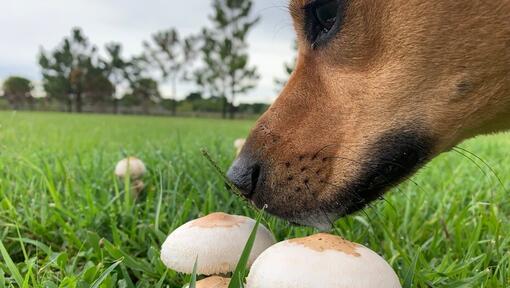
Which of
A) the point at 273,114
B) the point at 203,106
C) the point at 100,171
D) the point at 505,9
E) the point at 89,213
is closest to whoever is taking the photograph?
the point at 505,9

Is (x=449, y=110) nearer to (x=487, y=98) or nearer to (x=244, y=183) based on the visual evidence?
(x=487, y=98)

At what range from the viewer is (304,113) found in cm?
205

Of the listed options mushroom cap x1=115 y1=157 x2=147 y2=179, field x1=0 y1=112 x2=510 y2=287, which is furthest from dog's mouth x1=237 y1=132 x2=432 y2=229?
mushroom cap x1=115 y1=157 x2=147 y2=179

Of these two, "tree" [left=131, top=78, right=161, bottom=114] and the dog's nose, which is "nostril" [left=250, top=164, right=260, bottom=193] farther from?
"tree" [left=131, top=78, right=161, bottom=114]

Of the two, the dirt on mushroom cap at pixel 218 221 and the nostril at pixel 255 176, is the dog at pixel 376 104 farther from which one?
the dirt on mushroom cap at pixel 218 221

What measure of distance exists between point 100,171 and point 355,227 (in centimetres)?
182

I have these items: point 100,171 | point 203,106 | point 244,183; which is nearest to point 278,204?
point 244,183

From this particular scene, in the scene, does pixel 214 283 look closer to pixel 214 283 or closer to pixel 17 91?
pixel 214 283

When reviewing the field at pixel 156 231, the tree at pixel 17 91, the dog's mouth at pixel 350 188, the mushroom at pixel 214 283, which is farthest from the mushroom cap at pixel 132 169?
the tree at pixel 17 91

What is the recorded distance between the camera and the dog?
185 cm

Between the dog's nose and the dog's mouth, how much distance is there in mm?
17

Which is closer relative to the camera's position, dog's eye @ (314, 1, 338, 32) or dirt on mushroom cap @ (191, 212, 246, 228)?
dirt on mushroom cap @ (191, 212, 246, 228)

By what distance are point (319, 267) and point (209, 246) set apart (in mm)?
421

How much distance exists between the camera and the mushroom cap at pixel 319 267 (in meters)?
1.20
